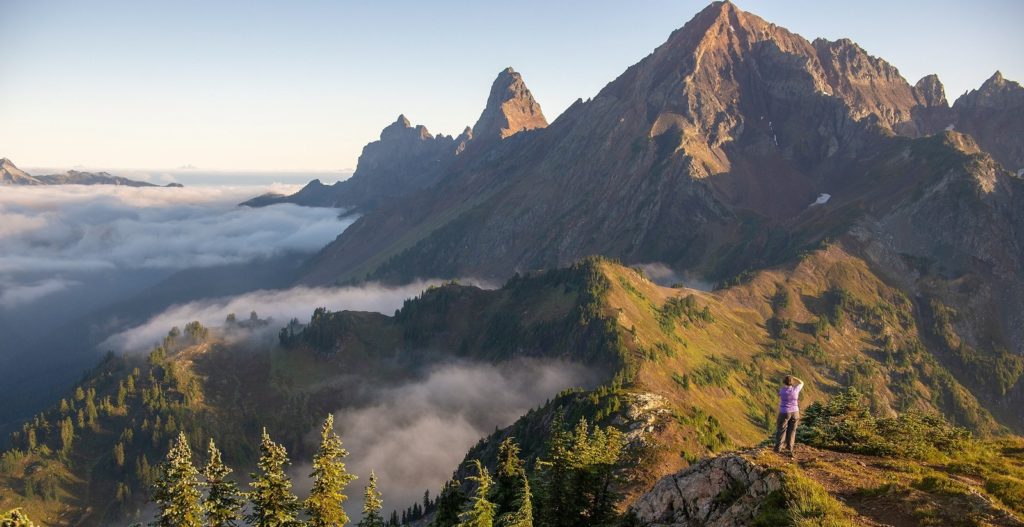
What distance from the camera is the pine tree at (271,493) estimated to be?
35.4 metres

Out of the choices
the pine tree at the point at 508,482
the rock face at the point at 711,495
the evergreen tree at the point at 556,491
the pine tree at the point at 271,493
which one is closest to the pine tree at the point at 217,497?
the pine tree at the point at 271,493

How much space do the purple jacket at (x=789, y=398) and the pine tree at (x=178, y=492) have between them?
3204 centimetres

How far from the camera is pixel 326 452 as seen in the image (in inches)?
1516

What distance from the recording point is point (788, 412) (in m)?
32.5

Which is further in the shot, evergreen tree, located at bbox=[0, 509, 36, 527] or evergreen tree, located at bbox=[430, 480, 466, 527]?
evergreen tree, located at bbox=[430, 480, 466, 527]

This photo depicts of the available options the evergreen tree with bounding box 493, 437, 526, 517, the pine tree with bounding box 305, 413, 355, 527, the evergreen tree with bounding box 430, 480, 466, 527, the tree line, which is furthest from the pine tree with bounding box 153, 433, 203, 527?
the evergreen tree with bounding box 493, 437, 526, 517

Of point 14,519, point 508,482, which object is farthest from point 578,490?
point 14,519

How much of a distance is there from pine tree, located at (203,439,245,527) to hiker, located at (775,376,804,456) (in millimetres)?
30667

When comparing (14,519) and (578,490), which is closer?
(14,519)

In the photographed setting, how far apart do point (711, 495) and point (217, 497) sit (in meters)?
27.5

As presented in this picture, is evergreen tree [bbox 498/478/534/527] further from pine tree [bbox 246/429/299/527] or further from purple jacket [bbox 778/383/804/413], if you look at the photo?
purple jacket [bbox 778/383/804/413]

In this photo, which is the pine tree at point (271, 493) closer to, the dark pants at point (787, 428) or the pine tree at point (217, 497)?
the pine tree at point (217, 497)

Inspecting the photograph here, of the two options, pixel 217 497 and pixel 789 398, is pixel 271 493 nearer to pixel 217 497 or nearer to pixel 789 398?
pixel 217 497

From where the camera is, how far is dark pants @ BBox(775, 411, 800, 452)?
33031 mm
